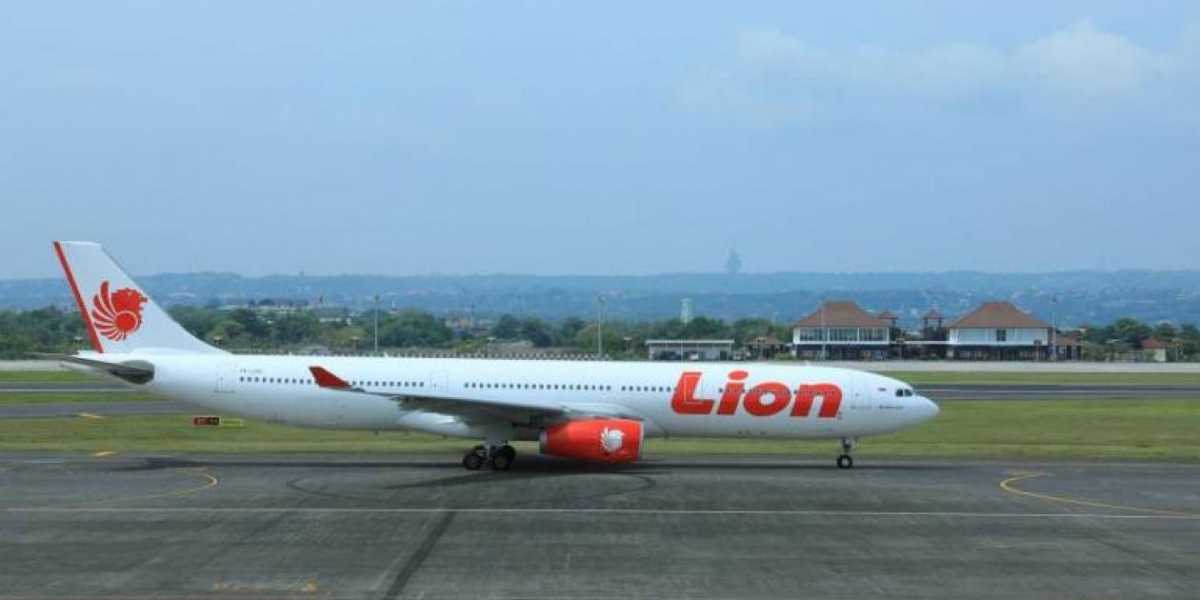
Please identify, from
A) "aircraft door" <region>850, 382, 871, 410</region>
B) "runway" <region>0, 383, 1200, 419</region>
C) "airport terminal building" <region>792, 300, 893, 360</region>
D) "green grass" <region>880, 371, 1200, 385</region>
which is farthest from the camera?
"airport terminal building" <region>792, 300, 893, 360</region>

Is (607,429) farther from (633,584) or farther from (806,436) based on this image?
(633,584)

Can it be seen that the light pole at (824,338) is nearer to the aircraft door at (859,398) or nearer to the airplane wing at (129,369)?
the aircraft door at (859,398)

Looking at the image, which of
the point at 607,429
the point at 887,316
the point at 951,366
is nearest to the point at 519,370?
the point at 607,429

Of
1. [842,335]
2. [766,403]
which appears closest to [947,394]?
[766,403]

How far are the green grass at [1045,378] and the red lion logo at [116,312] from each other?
52.1 meters

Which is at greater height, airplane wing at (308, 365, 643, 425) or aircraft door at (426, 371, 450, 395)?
aircraft door at (426, 371, 450, 395)

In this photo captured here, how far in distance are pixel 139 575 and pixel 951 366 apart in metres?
88.3

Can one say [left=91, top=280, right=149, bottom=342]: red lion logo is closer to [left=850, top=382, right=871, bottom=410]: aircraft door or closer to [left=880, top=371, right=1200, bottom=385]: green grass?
[left=850, top=382, right=871, bottom=410]: aircraft door

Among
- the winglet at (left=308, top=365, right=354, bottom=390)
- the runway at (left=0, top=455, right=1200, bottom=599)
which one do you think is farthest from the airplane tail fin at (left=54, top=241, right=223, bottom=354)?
the winglet at (left=308, top=365, right=354, bottom=390)

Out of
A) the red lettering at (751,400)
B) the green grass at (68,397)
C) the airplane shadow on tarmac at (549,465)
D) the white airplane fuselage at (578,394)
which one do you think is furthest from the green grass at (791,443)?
the green grass at (68,397)

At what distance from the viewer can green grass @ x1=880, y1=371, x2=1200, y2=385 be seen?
80750 millimetres

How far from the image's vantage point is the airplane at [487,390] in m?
35.8

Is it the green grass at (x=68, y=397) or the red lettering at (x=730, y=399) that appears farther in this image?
the green grass at (x=68, y=397)

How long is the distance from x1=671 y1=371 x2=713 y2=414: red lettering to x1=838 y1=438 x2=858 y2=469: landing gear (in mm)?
3905
